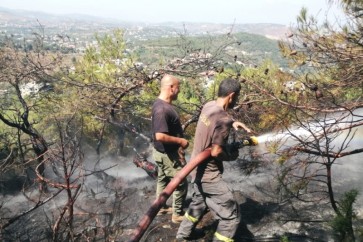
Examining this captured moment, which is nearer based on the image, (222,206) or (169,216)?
(222,206)

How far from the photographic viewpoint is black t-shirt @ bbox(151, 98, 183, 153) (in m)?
3.45

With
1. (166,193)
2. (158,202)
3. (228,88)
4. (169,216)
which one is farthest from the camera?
(169,216)

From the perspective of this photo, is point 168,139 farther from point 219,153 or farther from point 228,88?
point 228,88

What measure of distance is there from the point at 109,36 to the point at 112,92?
5.68 meters

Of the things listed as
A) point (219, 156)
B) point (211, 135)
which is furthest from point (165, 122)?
point (219, 156)

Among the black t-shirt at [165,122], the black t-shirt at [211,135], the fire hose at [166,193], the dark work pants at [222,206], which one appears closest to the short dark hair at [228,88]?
the black t-shirt at [211,135]

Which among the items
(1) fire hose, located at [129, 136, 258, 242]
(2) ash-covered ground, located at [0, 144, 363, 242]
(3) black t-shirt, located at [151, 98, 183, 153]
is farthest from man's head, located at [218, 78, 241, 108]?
(2) ash-covered ground, located at [0, 144, 363, 242]

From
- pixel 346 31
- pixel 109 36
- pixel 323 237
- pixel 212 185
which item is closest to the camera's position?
pixel 212 185

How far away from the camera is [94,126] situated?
11914mm

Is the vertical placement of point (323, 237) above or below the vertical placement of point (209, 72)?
below

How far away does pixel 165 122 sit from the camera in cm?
345

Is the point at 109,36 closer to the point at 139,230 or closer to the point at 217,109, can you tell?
the point at 217,109

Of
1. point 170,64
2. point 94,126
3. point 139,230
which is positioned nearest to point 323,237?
point 139,230

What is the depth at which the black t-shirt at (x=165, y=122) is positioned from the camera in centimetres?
345
